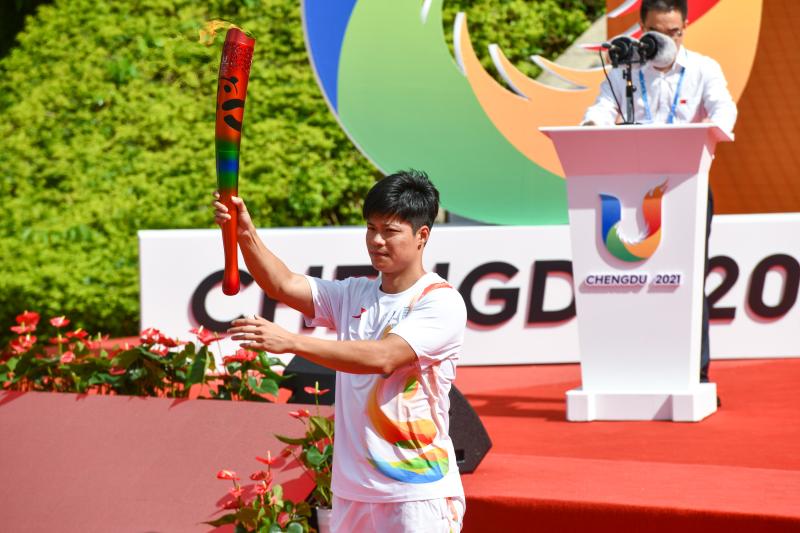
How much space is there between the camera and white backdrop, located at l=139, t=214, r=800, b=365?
22.3 feet

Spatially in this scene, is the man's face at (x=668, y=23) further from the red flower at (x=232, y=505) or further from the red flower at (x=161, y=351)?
the red flower at (x=232, y=505)

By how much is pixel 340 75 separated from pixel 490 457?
139 inches

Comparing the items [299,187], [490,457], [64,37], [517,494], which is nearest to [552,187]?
[299,187]

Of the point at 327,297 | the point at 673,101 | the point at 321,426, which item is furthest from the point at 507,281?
the point at 327,297

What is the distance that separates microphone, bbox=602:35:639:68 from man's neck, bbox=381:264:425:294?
2.77 m

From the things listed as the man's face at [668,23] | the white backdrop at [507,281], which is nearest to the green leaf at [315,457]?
the man's face at [668,23]

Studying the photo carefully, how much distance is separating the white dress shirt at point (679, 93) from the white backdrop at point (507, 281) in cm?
150

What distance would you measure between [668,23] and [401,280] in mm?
2997

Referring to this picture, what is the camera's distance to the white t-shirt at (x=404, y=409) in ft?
8.92

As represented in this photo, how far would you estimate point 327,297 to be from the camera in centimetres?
293

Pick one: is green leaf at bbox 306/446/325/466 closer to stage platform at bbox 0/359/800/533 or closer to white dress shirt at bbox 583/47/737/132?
stage platform at bbox 0/359/800/533

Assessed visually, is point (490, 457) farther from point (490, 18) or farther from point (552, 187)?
point (490, 18)

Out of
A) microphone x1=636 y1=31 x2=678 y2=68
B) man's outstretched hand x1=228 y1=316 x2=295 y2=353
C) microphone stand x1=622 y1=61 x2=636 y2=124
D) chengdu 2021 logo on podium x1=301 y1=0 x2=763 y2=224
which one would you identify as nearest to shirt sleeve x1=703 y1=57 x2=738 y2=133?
microphone x1=636 y1=31 x2=678 y2=68

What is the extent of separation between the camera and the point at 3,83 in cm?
977
